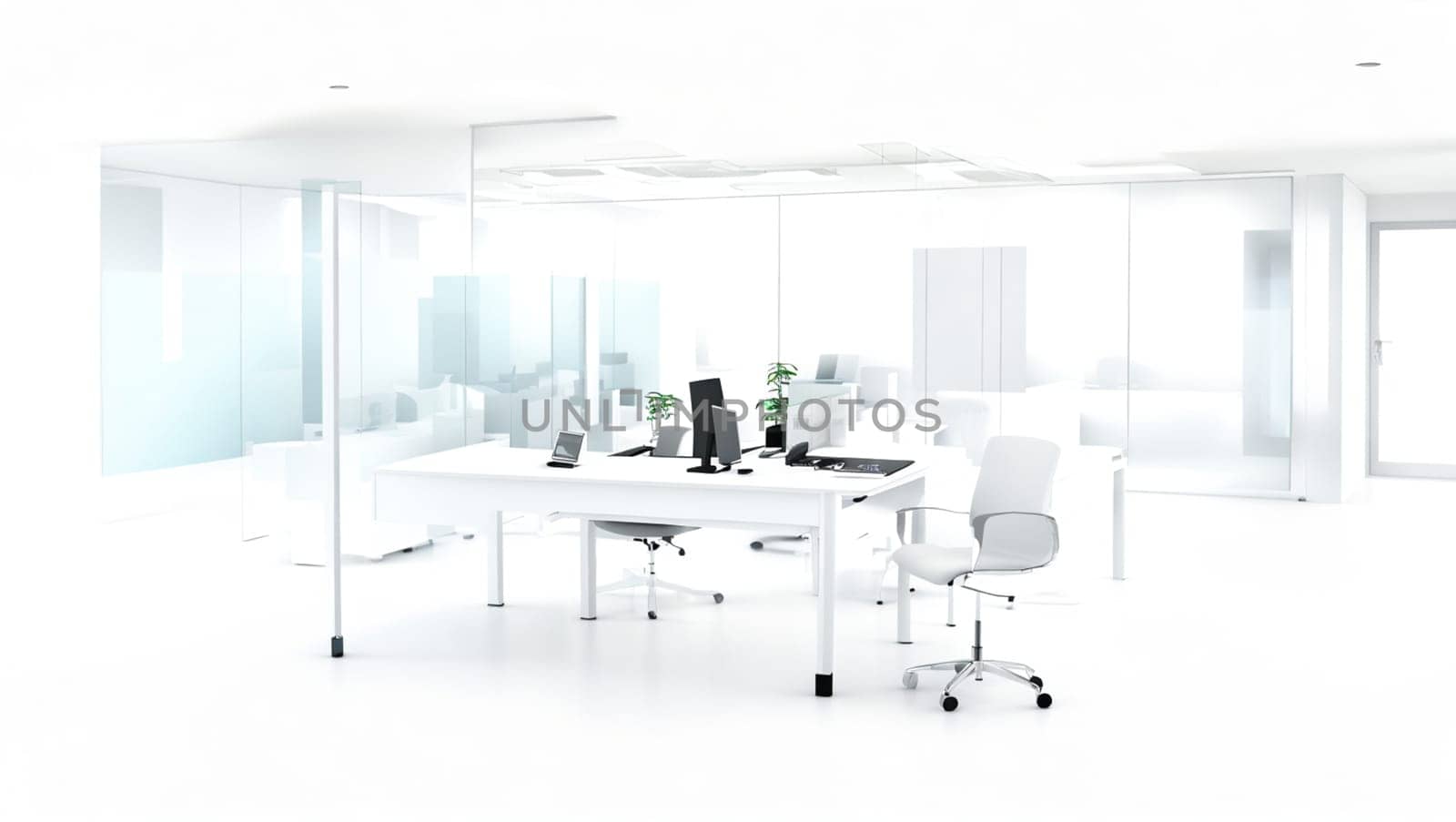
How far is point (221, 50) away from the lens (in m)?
6.04

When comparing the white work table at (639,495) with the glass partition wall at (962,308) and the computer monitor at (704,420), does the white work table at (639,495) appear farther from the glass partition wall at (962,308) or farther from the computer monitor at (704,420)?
the glass partition wall at (962,308)

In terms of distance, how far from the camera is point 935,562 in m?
5.08

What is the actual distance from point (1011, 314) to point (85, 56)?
6.62 meters

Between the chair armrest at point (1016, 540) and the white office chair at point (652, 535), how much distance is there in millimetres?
1597

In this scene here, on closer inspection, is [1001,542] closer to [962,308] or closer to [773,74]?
[773,74]

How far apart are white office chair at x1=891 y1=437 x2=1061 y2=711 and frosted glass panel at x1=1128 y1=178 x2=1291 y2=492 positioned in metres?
5.41

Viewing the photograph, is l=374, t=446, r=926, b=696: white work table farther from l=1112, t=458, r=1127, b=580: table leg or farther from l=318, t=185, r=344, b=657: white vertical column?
l=1112, t=458, r=1127, b=580: table leg

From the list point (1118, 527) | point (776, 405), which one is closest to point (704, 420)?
point (776, 405)

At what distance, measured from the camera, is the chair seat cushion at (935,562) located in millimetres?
4930

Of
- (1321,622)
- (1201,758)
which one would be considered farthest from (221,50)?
(1321,622)

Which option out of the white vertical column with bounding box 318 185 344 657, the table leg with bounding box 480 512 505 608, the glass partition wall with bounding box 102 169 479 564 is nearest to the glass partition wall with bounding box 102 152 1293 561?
the glass partition wall with bounding box 102 169 479 564

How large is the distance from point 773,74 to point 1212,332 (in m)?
5.27

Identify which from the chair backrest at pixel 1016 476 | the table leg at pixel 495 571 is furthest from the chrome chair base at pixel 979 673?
the table leg at pixel 495 571

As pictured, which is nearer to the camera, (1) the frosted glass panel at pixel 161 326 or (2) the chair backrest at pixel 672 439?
(2) the chair backrest at pixel 672 439
